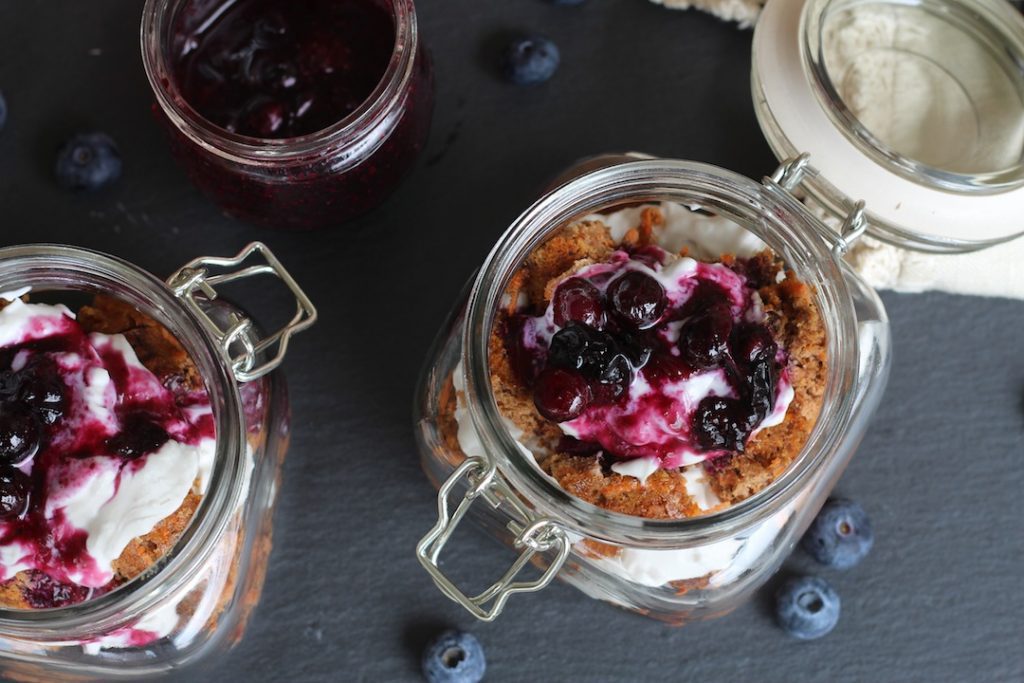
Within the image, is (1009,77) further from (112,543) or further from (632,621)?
(112,543)

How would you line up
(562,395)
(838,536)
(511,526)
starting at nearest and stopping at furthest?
(562,395)
(511,526)
(838,536)

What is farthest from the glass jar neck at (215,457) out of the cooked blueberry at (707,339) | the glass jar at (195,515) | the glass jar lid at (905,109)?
the glass jar lid at (905,109)

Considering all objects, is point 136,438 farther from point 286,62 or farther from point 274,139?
point 286,62

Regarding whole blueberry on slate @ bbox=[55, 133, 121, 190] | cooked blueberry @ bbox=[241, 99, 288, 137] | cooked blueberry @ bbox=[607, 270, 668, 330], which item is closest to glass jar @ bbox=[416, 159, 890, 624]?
cooked blueberry @ bbox=[607, 270, 668, 330]

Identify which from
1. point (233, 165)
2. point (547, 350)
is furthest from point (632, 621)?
point (233, 165)

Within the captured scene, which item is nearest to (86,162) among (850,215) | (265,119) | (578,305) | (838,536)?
(265,119)

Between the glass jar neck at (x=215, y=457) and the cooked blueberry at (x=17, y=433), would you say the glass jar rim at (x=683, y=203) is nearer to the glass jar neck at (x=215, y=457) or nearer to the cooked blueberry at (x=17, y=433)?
the glass jar neck at (x=215, y=457)
